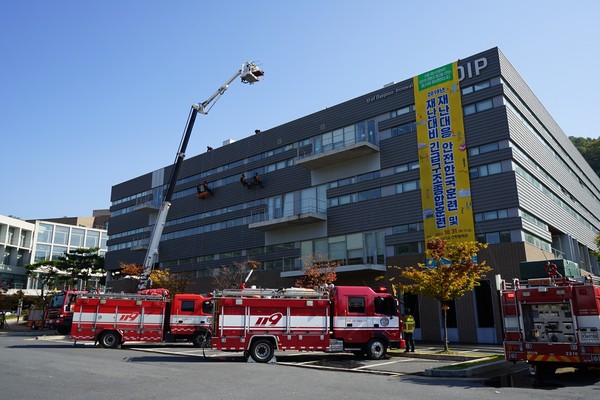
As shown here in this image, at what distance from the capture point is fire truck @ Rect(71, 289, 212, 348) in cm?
2136

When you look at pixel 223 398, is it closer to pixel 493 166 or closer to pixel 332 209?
pixel 493 166

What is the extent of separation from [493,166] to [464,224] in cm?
365

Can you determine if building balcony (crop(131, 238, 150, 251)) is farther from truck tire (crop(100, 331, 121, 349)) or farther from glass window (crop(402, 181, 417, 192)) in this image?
glass window (crop(402, 181, 417, 192))

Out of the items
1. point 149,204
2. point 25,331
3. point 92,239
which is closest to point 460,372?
point 25,331

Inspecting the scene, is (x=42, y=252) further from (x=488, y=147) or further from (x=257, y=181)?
(x=488, y=147)

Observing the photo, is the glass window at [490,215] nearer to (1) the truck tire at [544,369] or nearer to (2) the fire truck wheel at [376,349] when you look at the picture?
(2) the fire truck wheel at [376,349]

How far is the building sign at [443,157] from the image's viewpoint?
26.6m

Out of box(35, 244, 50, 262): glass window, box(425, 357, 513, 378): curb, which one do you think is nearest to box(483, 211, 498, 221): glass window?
box(425, 357, 513, 378): curb

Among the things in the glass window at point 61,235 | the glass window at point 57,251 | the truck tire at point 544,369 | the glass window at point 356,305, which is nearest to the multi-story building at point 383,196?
the glass window at point 356,305

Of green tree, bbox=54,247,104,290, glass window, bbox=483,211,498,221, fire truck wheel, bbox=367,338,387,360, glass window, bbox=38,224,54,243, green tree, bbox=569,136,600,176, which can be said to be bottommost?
fire truck wheel, bbox=367,338,387,360

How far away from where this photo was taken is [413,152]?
1147 inches

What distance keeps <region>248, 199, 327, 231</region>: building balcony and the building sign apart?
799cm

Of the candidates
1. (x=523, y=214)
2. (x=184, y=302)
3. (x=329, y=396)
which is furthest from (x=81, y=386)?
(x=523, y=214)

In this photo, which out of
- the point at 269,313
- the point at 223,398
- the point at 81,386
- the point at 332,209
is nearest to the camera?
the point at 223,398
